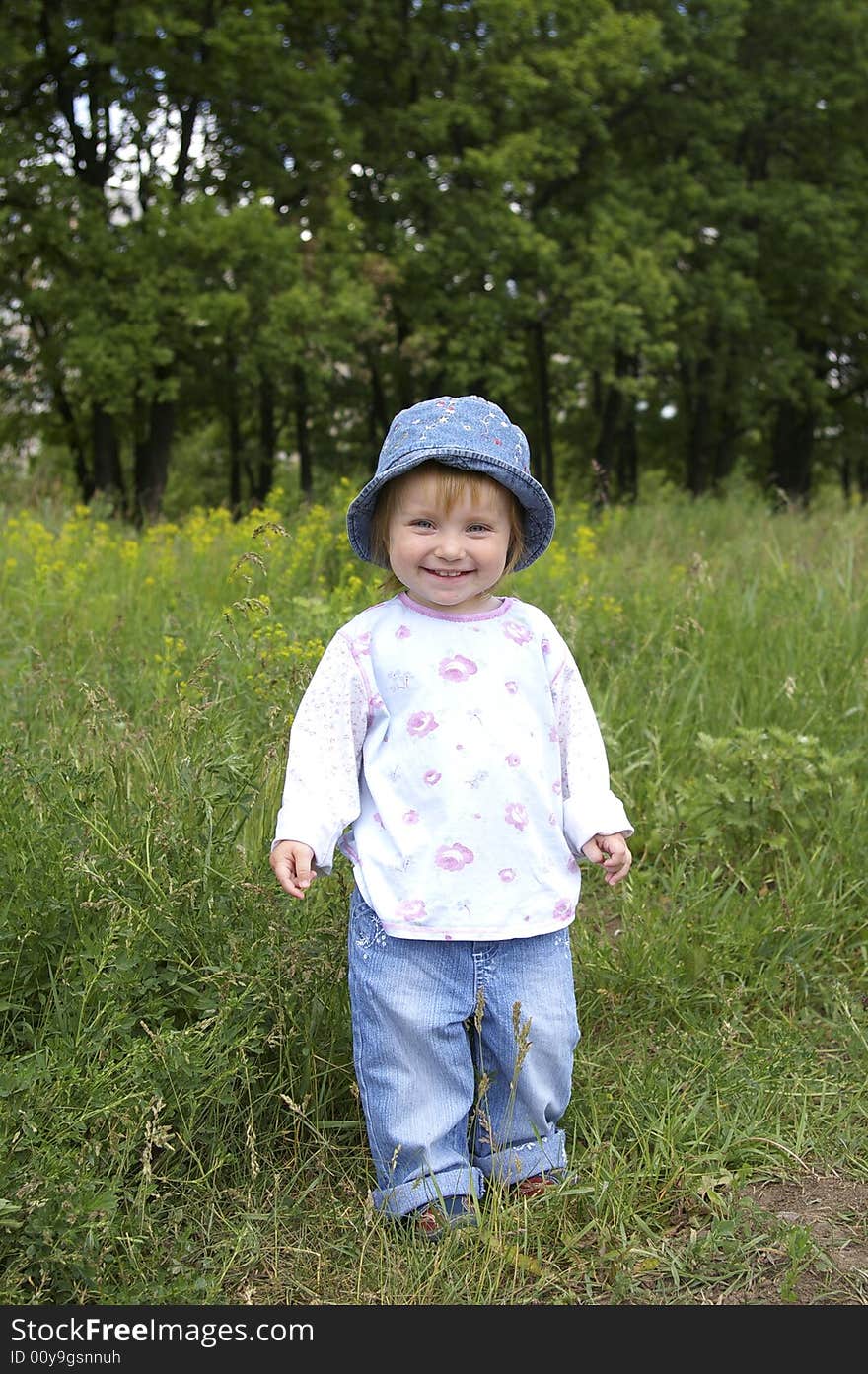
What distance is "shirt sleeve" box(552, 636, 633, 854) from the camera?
241cm

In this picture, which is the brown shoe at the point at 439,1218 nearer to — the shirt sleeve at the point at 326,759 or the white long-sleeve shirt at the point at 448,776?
the white long-sleeve shirt at the point at 448,776

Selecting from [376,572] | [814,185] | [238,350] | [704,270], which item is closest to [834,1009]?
[376,572]

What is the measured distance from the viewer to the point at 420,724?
235 centimetres

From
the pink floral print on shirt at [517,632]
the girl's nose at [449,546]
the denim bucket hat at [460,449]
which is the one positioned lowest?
the pink floral print on shirt at [517,632]

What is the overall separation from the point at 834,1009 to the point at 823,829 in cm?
75

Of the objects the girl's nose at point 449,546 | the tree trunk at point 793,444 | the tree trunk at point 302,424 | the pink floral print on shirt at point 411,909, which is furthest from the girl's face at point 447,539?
the tree trunk at point 793,444

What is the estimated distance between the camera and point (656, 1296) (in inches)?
86.0

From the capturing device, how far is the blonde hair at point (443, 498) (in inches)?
93.0

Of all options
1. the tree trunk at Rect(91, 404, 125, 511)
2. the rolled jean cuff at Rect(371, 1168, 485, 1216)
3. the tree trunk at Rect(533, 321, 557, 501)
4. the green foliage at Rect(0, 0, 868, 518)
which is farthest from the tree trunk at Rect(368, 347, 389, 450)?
the rolled jean cuff at Rect(371, 1168, 485, 1216)

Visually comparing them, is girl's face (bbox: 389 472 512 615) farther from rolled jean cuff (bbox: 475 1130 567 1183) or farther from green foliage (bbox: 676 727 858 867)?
green foliage (bbox: 676 727 858 867)

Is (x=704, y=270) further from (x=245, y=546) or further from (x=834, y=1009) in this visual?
(x=834, y=1009)

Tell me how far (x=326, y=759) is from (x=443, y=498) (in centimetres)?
54

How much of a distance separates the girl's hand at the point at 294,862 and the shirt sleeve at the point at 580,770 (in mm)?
532

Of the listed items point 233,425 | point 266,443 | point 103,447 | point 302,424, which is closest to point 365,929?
point 103,447
